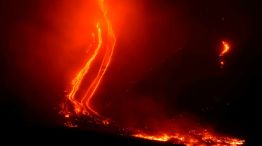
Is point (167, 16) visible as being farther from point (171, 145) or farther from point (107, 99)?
point (171, 145)

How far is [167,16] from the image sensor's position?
10164 mm

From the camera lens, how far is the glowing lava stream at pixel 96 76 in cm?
820

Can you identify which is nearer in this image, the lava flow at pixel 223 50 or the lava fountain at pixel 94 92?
the lava fountain at pixel 94 92

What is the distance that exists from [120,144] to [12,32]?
5.08 m

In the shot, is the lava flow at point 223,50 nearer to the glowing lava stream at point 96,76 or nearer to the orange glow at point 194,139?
the orange glow at point 194,139

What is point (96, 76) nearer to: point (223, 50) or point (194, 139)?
point (194, 139)

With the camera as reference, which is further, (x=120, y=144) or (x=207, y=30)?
(x=207, y=30)

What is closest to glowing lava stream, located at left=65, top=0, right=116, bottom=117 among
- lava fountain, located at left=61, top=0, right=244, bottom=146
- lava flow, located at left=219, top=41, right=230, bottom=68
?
lava fountain, located at left=61, top=0, right=244, bottom=146

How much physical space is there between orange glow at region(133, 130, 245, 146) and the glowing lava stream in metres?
1.27

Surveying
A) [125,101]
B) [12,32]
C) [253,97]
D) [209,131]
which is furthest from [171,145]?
[12,32]

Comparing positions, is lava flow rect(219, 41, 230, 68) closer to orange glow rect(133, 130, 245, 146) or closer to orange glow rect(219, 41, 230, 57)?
orange glow rect(219, 41, 230, 57)

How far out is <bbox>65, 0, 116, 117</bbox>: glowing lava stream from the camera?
8195 mm

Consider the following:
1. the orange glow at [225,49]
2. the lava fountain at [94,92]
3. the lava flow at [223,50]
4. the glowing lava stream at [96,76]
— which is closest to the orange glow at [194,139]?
the lava fountain at [94,92]

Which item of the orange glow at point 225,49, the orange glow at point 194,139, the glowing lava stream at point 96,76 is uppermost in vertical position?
the orange glow at point 225,49
